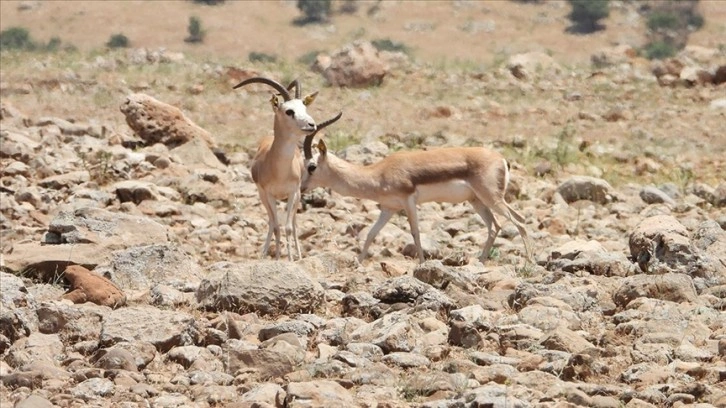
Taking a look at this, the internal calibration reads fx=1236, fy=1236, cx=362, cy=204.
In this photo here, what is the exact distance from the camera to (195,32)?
71.9 m

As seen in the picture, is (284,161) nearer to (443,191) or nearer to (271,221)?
(271,221)

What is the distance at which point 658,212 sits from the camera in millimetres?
16312

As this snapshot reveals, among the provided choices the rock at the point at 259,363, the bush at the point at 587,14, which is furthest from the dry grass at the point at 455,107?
the bush at the point at 587,14

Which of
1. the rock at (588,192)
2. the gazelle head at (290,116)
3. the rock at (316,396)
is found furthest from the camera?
the rock at (588,192)

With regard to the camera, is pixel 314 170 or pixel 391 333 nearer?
pixel 391 333

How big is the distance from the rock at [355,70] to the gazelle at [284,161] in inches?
591

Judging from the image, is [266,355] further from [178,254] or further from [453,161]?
[453,161]

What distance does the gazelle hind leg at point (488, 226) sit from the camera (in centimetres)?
1371

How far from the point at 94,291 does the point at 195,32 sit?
63656mm

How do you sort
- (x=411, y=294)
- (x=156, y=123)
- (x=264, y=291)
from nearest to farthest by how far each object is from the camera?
(x=264, y=291), (x=411, y=294), (x=156, y=123)

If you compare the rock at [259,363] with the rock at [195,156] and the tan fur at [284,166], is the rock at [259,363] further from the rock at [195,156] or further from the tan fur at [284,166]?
the rock at [195,156]

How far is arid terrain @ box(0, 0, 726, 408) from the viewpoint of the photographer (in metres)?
7.65

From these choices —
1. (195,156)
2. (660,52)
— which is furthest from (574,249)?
(660,52)

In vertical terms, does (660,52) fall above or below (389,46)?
above
